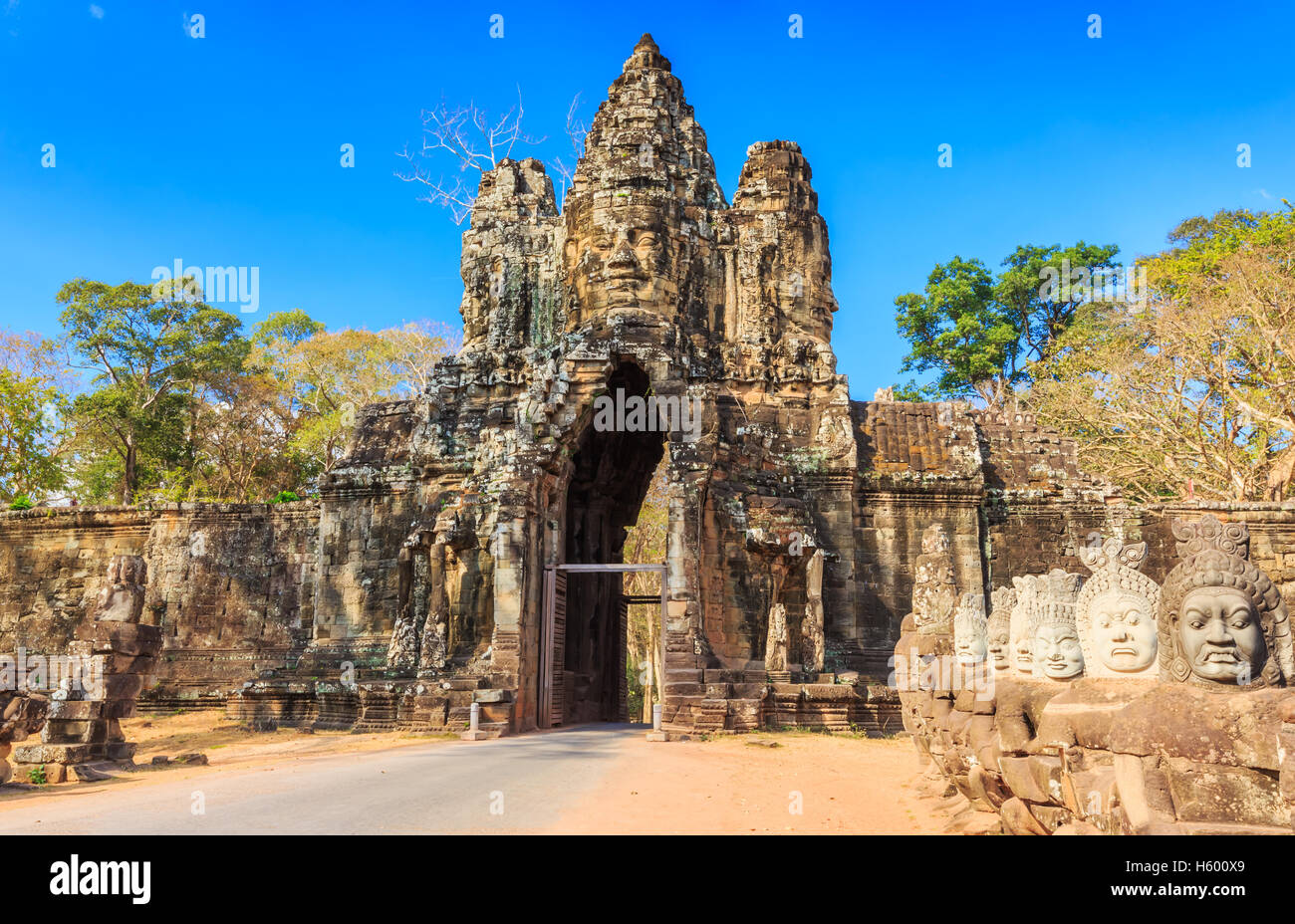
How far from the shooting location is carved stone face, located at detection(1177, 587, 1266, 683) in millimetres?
4418

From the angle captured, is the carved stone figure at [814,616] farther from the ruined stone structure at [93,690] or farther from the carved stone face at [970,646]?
the ruined stone structure at [93,690]

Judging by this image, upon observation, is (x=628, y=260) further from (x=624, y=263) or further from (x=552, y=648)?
(x=552, y=648)

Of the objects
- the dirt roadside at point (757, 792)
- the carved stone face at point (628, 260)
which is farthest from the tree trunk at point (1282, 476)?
the carved stone face at point (628, 260)

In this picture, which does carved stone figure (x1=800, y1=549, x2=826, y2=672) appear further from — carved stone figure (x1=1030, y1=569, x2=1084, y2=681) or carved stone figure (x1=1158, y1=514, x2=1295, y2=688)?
carved stone figure (x1=1158, y1=514, x2=1295, y2=688)

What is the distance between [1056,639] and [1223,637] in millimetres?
1559

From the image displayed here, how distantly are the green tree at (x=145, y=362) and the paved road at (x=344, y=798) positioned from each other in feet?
74.3

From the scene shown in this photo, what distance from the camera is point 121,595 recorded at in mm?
11867

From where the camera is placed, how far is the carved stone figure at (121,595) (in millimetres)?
11836

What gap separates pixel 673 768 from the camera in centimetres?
1058

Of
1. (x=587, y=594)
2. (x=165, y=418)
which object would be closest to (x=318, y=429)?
(x=165, y=418)

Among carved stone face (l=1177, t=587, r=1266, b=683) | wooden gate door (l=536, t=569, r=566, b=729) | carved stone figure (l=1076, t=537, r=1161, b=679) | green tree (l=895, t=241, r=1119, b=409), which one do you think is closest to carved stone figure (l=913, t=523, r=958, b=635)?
carved stone figure (l=1076, t=537, r=1161, b=679)

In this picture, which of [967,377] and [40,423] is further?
[967,377]
